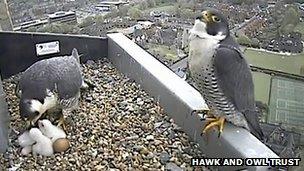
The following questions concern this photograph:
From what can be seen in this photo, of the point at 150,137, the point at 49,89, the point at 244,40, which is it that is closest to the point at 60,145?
the point at 49,89

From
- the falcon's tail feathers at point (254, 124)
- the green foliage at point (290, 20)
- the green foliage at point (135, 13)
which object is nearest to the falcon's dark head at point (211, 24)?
the falcon's tail feathers at point (254, 124)

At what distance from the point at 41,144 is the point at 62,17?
1.24 m

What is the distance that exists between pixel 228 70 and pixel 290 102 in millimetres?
603

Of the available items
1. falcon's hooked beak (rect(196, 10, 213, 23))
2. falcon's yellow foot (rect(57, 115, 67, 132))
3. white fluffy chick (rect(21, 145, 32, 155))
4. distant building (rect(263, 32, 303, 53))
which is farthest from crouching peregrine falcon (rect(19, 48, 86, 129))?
distant building (rect(263, 32, 303, 53))

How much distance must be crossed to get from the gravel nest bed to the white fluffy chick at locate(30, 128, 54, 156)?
3 cm

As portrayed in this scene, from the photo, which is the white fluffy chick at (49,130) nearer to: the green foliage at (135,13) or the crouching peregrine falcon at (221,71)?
the crouching peregrine falcon at (221,71)

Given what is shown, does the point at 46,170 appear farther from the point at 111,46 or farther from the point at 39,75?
the point at 111,46

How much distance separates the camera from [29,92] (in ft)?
7.43

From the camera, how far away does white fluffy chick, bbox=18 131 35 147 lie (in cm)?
222

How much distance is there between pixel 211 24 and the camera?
194 cm

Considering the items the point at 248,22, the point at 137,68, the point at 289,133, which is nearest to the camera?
the point at 289,133

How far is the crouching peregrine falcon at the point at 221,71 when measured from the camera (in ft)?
6.40

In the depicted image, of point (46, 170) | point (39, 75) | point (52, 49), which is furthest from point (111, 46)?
point (46, 170)

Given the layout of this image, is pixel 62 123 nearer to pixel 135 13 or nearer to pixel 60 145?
pixel 60 145
